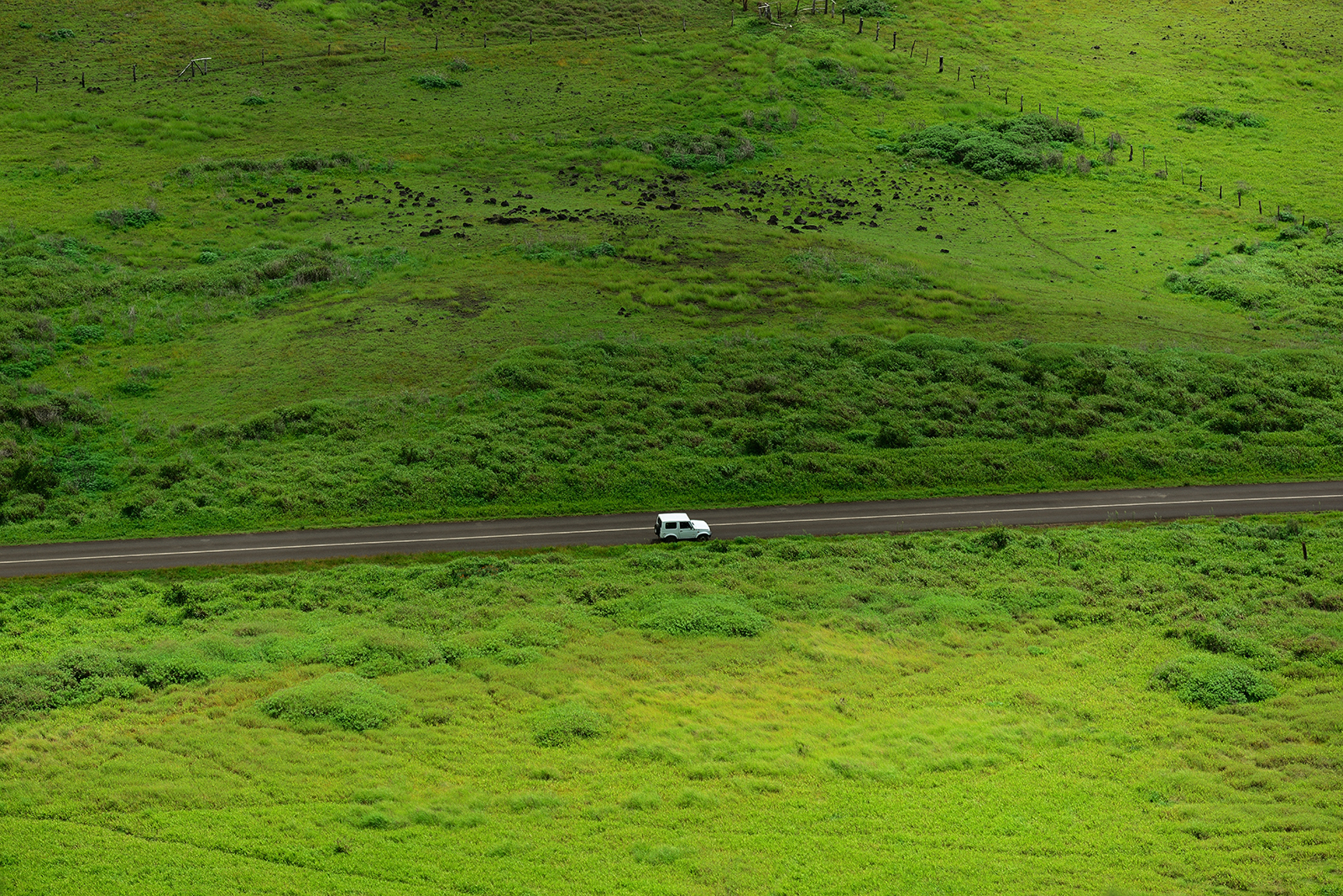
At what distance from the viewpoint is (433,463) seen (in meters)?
59.6

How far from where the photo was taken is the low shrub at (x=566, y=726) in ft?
115

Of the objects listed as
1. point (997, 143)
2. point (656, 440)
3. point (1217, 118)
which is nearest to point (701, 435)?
point (656, 440)

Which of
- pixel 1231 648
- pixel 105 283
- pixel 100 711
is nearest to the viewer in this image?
pixel 100 711

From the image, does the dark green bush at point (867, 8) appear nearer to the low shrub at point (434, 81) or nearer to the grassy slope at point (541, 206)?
the grassy slope at point (541, 206)

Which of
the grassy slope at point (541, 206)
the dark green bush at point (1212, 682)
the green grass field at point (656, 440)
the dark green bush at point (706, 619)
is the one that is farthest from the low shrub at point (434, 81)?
the dark green bush at point (1212, 682)

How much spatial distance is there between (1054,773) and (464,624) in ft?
73.0

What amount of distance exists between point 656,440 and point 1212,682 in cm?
3273

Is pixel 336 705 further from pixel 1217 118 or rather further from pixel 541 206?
pixel 1217 118

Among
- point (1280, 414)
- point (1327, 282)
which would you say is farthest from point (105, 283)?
point (1327, 282)

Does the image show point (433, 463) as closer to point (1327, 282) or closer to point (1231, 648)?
point (1231, 648)

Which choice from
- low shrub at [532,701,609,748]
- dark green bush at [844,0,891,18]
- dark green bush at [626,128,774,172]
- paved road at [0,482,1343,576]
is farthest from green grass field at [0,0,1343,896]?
dark green bush at [844,0,891,18]

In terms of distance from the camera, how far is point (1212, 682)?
3866 cm

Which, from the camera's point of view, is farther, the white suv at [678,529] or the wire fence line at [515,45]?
the wire fence line at [515,45]

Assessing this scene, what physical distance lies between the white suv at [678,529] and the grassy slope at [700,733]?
56.8 inches
